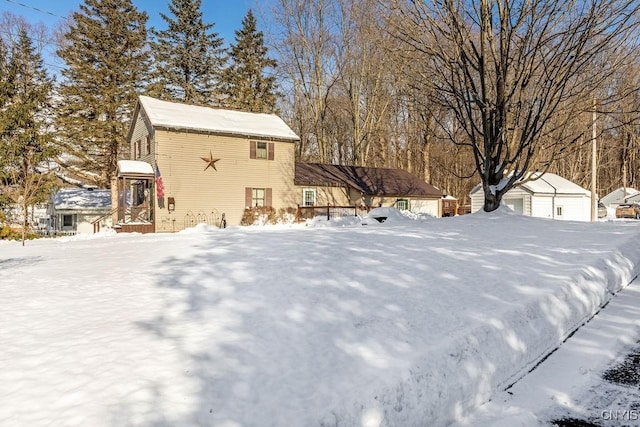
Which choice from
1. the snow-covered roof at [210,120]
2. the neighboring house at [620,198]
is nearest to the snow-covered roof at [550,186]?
the snow-covered roof at [210,120]

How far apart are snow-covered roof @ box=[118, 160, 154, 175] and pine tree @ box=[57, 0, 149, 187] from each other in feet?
33.6

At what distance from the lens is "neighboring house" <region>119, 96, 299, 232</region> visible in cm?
1784

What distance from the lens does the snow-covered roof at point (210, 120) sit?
59.9 ft

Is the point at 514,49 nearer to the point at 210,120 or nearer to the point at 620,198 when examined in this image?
the point at 210,120

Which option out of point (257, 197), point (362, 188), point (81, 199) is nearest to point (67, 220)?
point (81, 199)

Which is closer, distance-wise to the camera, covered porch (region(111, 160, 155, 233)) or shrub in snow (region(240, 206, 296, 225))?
covered porch (region(111, 160, 155, 233))

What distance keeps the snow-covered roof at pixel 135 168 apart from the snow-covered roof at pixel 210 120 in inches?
82.9

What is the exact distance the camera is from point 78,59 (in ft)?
90.0

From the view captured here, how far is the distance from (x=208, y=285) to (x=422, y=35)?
10.7 m

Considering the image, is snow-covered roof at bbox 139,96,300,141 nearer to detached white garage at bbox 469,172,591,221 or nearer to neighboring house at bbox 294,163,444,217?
neighboring house at bbox 294,163,444,217

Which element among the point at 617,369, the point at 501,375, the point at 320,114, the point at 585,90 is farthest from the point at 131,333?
the point at 320,114

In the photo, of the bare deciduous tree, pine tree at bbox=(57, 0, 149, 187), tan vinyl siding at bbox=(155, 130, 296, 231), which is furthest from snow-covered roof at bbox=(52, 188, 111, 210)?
the bare deciduous tree

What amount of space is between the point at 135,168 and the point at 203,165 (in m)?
3.01

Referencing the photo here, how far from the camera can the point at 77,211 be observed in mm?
22641
